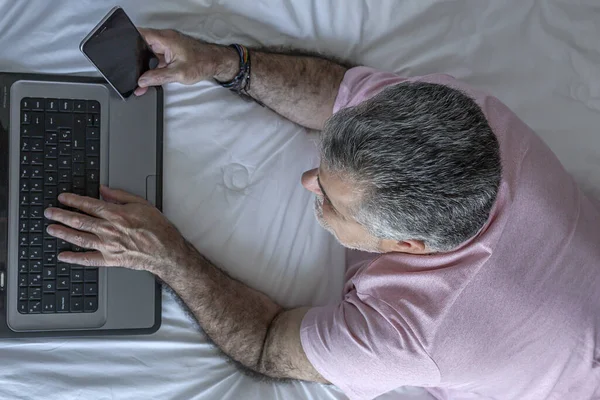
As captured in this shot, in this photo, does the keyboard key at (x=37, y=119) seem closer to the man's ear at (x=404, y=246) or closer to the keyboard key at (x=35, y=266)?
the keyboard key at (x=35, y=266)

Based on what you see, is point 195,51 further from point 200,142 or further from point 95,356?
point 95,356

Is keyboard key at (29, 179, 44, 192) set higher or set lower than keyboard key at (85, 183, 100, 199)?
higher

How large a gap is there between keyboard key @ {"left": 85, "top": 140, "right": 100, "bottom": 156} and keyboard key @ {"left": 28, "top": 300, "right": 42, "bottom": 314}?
0.81ft

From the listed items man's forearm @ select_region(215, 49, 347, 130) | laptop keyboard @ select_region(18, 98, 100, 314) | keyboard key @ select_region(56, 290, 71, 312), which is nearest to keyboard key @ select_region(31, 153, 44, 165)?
laptop keyboard @ select_region(18, 98, 100, 314)

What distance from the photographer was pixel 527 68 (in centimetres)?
126

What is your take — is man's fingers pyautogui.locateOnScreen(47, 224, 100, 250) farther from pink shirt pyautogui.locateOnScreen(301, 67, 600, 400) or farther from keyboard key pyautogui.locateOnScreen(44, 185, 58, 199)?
pink shirt pyautogui.locateOnScreen(301, 67, 600, 400)

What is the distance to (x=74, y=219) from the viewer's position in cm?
93

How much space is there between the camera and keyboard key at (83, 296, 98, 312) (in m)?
0.95

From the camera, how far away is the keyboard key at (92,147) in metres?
0.96

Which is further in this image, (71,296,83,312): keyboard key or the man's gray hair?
(71,296,83,312): keyboard key

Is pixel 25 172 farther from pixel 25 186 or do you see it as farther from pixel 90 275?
pixel 90 275

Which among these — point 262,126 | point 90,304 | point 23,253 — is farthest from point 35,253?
point 262,126

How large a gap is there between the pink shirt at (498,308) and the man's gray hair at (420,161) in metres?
0.11

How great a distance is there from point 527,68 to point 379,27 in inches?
13.1
